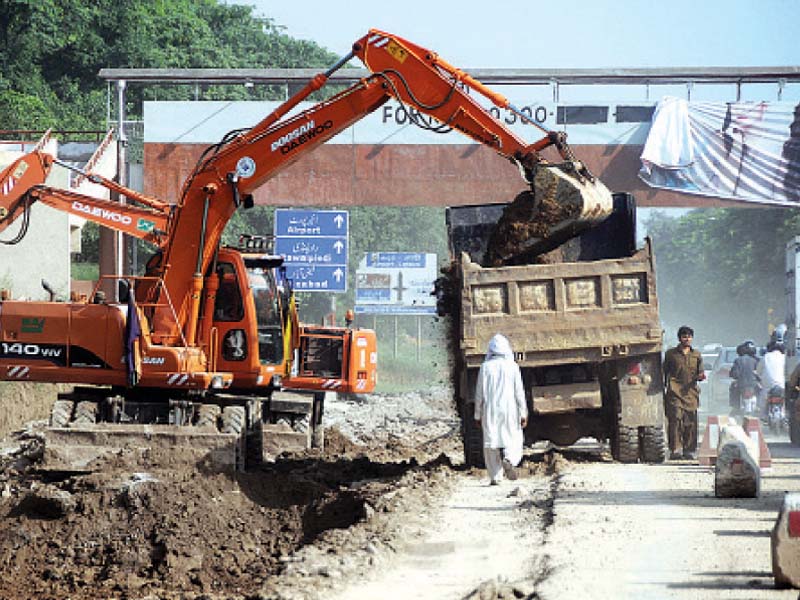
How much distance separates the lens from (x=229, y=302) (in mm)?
18484

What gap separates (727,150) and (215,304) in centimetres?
2054

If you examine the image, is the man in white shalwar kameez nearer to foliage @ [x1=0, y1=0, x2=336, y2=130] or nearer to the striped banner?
the striped banner

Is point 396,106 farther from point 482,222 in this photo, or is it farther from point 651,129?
point 482,222

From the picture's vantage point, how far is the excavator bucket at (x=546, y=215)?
17.5 m

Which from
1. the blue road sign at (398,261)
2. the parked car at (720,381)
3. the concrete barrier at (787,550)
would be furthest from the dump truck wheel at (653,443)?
the blue road sign at (398,261)

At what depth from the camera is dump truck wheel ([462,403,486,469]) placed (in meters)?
17.6

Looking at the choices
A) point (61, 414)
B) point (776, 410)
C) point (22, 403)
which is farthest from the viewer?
point (776, 410)

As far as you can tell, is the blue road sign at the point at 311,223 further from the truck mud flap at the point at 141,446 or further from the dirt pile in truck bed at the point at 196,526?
the truck mud flap at the point at 141,446

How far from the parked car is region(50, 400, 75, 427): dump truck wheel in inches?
981

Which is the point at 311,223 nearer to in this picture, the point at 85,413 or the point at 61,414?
the point at 85,413

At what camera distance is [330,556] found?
35.6 ft

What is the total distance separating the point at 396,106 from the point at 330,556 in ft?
88.6

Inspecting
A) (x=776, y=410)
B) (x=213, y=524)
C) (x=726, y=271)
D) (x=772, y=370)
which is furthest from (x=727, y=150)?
(x=726, y=271)

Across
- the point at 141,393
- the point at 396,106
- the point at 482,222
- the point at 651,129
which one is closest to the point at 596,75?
the point at 651,129
